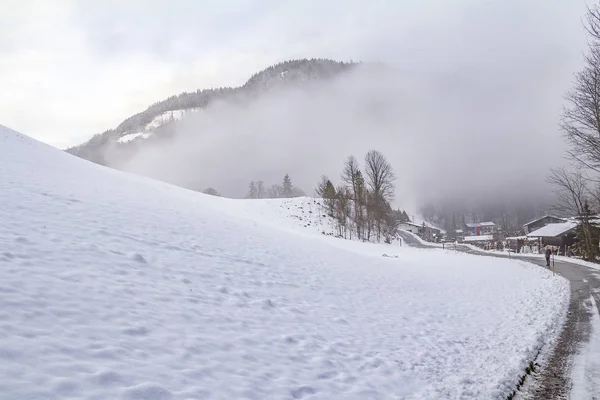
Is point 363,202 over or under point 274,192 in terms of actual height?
under

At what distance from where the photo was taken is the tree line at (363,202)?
53125 mm

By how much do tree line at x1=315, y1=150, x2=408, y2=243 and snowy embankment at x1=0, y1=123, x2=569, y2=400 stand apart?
126ft

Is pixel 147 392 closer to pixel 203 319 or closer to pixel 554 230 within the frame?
pixel 203 319

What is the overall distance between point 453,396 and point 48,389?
19.2 feet

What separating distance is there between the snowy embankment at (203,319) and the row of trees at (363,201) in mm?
38362

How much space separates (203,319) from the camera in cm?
655

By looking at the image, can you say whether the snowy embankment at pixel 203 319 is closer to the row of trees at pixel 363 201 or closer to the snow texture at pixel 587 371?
the snow texture at pixel 587 371

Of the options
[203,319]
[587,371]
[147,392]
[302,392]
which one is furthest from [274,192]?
[147,392]

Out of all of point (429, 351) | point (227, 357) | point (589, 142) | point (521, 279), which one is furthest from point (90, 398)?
point (521, 279)

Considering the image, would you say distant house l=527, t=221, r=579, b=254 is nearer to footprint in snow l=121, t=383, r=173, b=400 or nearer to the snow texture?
the snow texture

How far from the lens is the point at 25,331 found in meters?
4.47

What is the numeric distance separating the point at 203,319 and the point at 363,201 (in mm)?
49187

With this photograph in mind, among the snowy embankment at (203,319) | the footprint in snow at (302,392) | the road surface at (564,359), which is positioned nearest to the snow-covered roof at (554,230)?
the road surface at (564,359)

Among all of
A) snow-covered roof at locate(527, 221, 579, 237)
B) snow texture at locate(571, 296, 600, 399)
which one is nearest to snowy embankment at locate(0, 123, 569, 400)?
snow texture at locate(571, 296, 600, 399)
